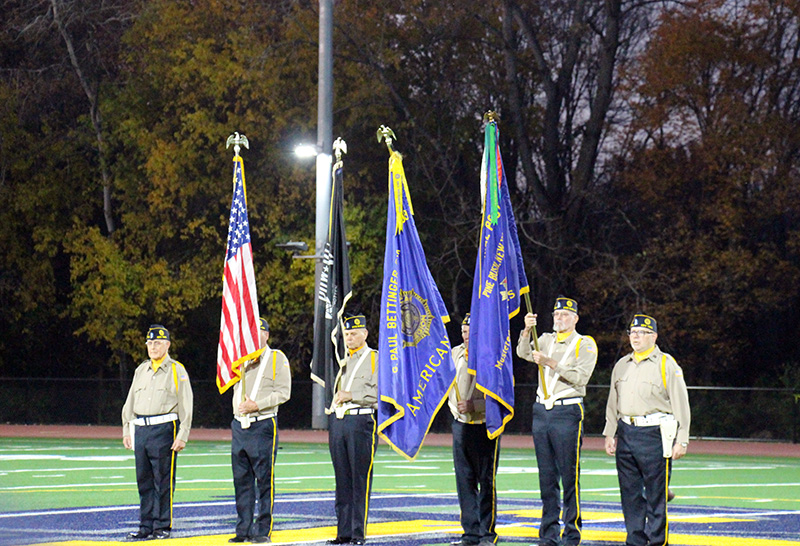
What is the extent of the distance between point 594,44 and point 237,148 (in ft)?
110

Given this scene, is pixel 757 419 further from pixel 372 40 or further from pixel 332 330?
pixel 332 330

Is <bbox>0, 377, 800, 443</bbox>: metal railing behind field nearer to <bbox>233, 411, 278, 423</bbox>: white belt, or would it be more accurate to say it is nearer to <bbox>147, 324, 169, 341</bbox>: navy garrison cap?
<bbox>147, 324, 169, 341</bbox>: navy garrison cap

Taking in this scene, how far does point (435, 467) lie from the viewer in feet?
78.8

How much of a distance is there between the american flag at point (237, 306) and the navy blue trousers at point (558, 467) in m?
2.85

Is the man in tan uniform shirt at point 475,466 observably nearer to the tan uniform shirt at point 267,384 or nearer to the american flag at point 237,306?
the tan uniform shirt at point 267,384

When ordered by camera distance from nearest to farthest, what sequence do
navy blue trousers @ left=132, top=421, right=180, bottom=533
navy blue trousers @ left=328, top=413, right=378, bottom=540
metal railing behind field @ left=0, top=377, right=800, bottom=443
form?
navy blue trousers @ left=328, top=413, right=378, bottom=540
navy blue trousers @ left=132, top=421, right=180, bottom=533
metal railing behind field @ left=0, top=377, right=800, bottom=443

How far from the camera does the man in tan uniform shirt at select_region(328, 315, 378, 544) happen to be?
1200 cm

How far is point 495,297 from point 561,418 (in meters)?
1.26

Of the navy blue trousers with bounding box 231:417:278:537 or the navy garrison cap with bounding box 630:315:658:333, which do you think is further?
the navy blue trousers with bounding box 231:417:278:537

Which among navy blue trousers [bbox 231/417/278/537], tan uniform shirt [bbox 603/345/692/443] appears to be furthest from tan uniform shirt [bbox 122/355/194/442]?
tan uniform shirt [bbox 603/345/692/443]

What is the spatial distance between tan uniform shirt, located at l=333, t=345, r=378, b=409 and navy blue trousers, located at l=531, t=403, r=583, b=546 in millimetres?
1534

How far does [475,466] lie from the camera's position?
39.3 ft

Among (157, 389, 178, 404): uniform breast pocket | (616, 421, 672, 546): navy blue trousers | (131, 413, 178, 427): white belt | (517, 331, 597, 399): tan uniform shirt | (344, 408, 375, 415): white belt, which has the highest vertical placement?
(517, 331, 597, 399): tan uniform shirt

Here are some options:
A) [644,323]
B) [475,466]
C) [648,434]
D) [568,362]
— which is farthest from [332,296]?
[648,434]
